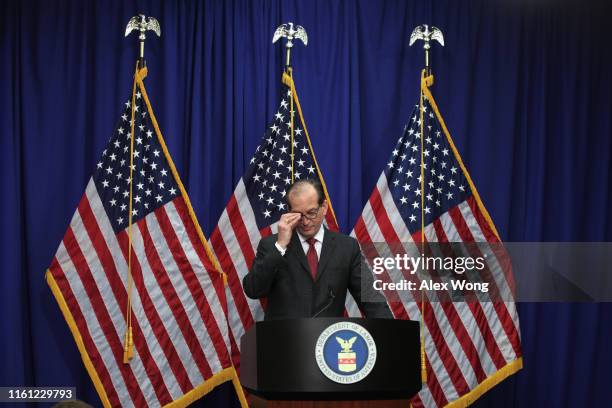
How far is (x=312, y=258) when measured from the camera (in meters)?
4.18

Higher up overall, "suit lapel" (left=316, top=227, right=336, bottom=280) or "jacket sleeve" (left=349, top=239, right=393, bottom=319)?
"suit lapel" (left=316, top=227, right=336, bottom=280)

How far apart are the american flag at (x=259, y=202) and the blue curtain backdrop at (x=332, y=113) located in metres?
0.28

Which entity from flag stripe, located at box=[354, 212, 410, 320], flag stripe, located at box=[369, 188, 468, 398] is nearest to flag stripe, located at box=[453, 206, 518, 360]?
flag stripe, located at box=[369, 188, 468, 398]

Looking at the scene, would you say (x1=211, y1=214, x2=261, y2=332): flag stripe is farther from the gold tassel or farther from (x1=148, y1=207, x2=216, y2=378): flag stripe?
the gold tassel

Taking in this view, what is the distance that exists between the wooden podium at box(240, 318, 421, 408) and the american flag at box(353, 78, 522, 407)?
1.95 metres

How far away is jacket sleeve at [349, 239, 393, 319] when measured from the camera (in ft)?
13.3

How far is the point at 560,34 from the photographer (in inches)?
233

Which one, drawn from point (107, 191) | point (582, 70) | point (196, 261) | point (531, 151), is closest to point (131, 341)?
point (196, 261)

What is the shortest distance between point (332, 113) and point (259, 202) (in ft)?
2.86

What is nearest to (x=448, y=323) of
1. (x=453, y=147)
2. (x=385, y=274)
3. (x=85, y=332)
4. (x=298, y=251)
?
(x=385, y=274)

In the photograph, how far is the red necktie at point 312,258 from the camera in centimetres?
413

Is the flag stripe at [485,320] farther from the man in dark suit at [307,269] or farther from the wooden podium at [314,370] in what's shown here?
the wooden podium at [314,370]

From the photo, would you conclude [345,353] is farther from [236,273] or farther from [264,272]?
[236,273]

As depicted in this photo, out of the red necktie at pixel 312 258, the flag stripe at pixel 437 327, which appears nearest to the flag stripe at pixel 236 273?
the flag stripe at pixel 437 327
